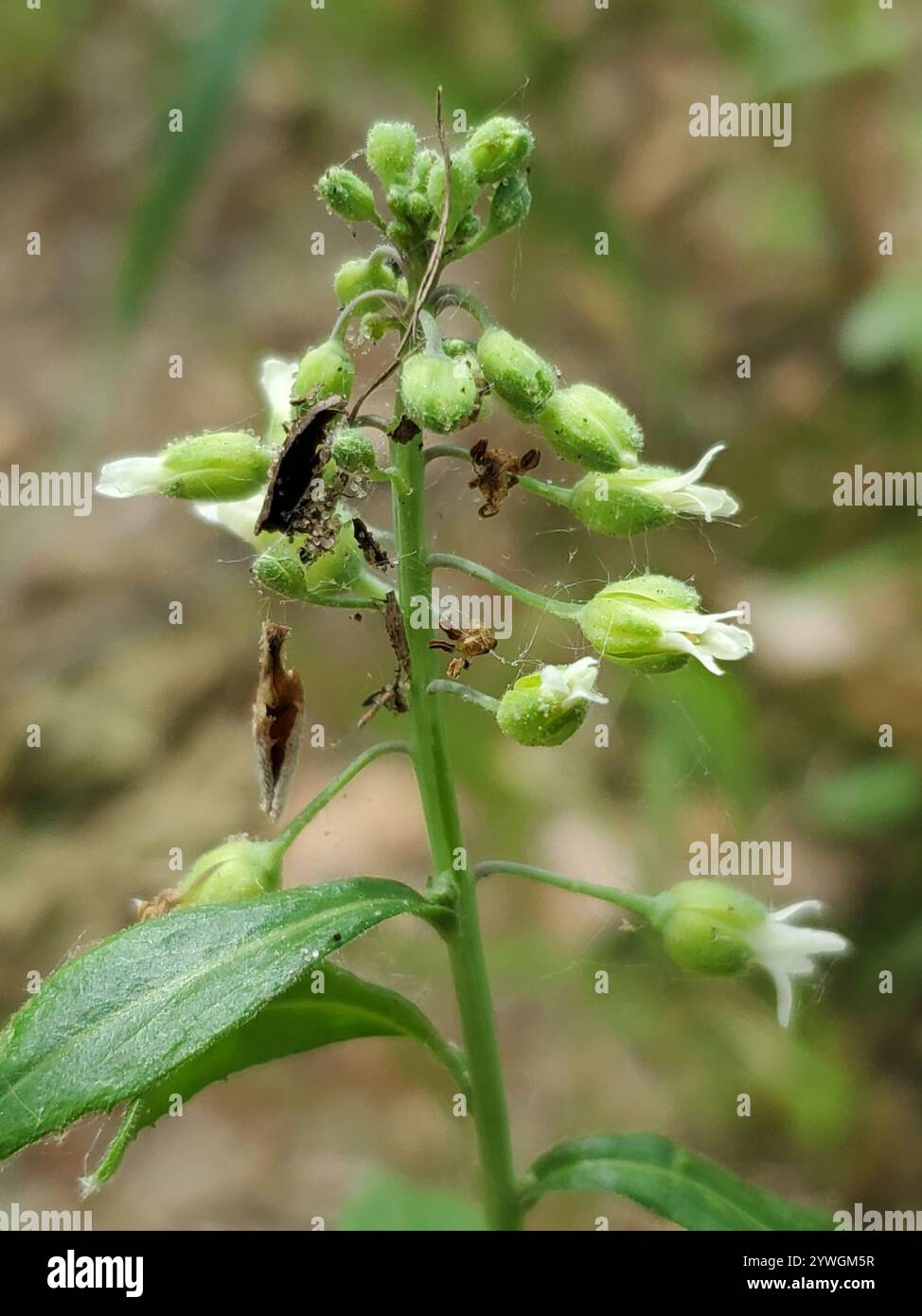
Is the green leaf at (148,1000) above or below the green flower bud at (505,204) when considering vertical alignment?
below

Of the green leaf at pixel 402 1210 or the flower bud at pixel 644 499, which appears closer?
the flower bud at pixel 644 499

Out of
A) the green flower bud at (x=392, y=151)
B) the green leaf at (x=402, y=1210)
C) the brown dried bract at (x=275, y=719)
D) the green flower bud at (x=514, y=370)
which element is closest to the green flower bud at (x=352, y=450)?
the green flower bud at (x=514, y=370)

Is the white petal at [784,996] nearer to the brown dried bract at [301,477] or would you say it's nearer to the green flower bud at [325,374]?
the brown dried bract at [301,477]
